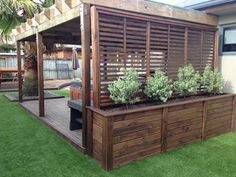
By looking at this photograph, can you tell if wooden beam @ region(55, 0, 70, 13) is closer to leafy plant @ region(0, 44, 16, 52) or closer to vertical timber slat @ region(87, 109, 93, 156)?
vertical timber slat @ region(87, 109, 93, 156)

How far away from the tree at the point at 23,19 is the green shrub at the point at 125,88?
6667 millimetres

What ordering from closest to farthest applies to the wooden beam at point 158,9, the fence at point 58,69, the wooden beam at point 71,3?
the wooden beam at point 158,9 < the wooden beam at point 71,3 < the fence at point 58,69

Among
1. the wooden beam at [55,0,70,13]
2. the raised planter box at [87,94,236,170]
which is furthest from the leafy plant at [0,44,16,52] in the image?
the raised planter box at [87,94,236,170]

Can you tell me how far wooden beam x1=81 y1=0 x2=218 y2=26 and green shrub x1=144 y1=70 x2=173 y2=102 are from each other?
1108 mm

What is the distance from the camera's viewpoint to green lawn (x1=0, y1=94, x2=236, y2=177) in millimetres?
3361

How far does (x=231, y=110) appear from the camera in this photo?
5.30 meters

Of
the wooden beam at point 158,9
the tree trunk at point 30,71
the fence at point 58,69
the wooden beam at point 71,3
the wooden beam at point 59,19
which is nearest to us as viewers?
the wooden beam at point 158,9

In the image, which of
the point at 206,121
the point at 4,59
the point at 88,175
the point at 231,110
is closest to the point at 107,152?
the point at 88,175

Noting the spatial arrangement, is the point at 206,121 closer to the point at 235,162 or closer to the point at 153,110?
the point at 235,162

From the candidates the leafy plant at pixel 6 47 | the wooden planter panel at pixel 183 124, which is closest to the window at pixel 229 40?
the wooden planter panel at pixel 183 124

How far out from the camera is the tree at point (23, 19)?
941 centimetres

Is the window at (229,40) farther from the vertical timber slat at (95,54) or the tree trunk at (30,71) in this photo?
the tree trunk at (30,71)

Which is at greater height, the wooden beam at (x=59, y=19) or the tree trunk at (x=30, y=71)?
the wooden beam at (x=59, y=19)

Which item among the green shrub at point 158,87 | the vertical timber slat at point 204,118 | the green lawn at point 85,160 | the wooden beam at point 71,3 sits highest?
the wooden beam at point 71,3
